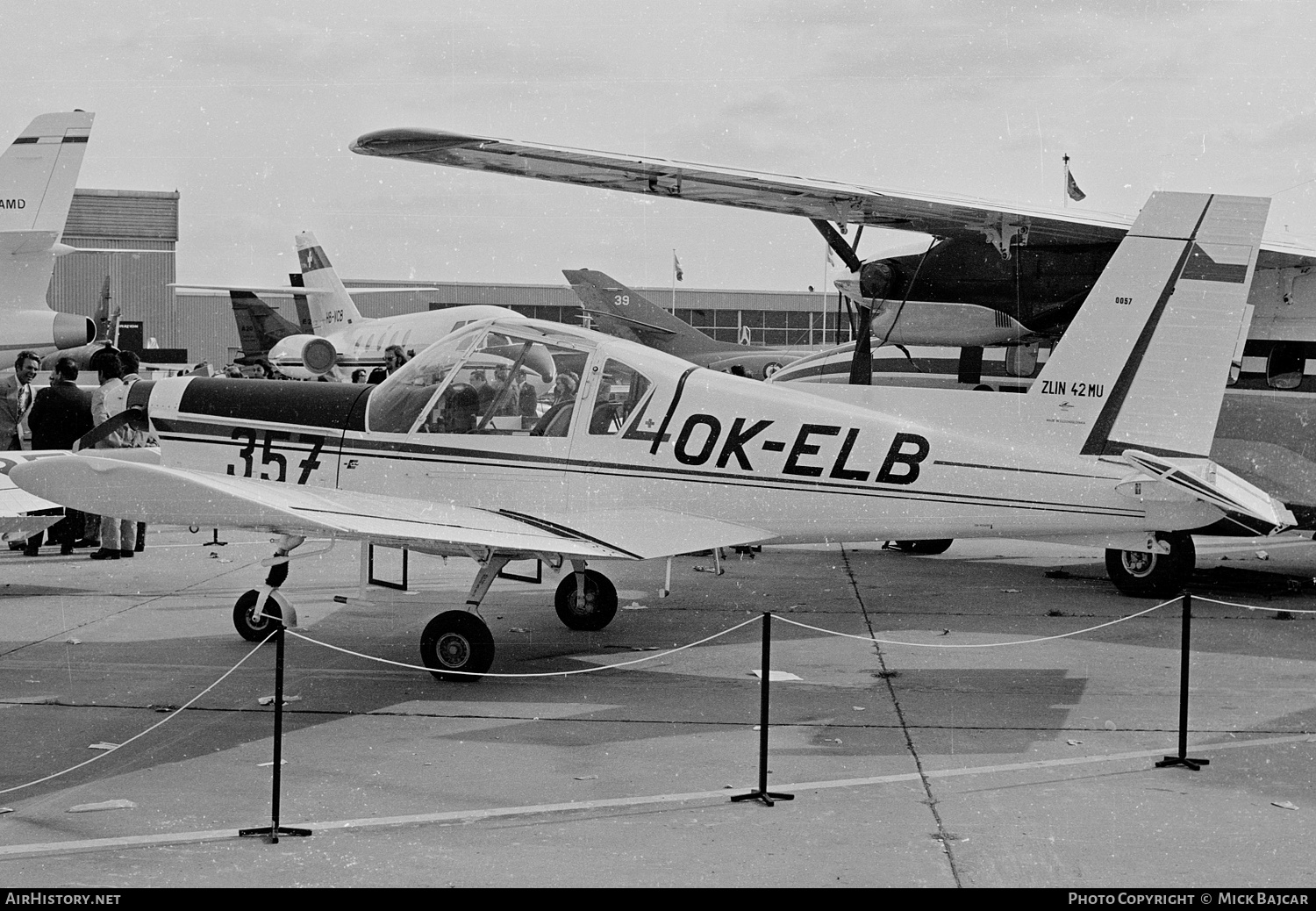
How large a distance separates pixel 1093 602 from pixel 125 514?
26.7 feet

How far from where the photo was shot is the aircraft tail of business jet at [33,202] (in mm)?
20078

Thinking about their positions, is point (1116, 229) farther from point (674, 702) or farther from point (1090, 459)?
point (674, 702)

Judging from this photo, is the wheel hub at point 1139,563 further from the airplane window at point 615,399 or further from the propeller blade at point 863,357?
the airplane window at point 615,399

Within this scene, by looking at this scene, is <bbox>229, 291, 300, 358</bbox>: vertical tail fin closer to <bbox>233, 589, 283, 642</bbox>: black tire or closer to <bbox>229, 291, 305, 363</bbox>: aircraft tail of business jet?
<bbox>229, 291, 305, 363</bbox>: aircraft tail of business jet

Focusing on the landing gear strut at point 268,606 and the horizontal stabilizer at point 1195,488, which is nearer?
the horizontal stabilizer at point 1195,488

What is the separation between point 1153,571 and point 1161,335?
333cm

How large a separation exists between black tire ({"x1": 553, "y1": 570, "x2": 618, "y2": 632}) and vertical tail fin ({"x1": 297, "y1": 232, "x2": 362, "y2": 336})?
32.8 metres

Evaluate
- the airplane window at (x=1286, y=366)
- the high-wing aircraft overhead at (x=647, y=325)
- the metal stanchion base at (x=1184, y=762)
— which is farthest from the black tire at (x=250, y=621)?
the high-wing aircraft overhead at (x=647, y=325)

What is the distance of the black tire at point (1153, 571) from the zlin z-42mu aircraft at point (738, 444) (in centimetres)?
222

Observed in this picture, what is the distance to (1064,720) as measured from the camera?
707 centimetres

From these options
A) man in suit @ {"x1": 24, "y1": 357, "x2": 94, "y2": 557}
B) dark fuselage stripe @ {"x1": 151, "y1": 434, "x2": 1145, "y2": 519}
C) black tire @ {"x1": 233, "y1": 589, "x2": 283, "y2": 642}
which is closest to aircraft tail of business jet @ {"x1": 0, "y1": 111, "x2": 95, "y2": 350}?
man in suit @ {"x1": 24, "y1": 357, "x2": 94, "y2": 557}

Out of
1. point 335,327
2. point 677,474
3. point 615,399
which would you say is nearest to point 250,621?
point 615,399
